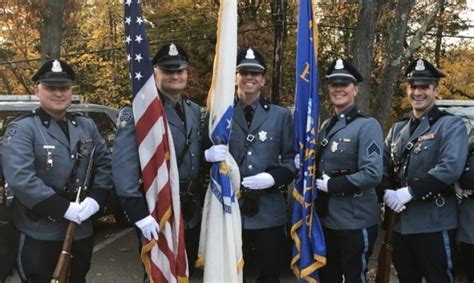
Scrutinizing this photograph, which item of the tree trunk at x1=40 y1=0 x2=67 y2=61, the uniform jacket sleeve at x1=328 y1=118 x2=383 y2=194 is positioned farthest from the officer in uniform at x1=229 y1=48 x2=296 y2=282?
the tree trunk at x1=40 y1=0 x2=67 y2=61

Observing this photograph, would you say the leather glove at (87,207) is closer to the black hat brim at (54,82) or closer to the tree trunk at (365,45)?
the black hat brim at (54,82)

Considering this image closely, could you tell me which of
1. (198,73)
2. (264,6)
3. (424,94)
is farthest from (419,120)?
(264,6)

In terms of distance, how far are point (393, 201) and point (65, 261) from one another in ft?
7.49

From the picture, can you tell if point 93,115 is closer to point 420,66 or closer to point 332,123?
point 332,123

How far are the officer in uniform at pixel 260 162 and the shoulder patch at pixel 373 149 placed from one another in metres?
0.57

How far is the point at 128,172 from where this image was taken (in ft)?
11.3

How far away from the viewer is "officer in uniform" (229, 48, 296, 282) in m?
3.81

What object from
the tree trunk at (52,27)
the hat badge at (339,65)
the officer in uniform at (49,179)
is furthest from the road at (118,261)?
the tree trunk at (52,27)

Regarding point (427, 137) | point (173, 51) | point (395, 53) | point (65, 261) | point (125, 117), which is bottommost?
point (65, 261)

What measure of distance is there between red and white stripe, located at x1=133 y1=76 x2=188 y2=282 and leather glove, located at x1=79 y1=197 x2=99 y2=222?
15.1 inches

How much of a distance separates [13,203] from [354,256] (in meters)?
2.38

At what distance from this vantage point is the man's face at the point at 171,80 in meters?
3.70

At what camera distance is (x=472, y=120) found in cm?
550

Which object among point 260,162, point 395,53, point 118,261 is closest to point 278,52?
point 395,53
